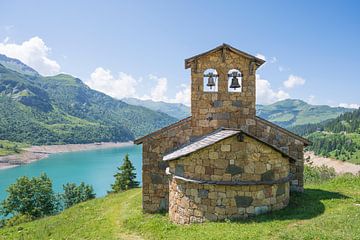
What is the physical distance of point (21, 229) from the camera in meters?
16.3

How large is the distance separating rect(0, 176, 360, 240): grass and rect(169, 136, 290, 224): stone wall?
40cm

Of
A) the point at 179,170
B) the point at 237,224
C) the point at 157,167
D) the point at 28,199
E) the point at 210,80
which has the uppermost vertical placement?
the point at 210,80

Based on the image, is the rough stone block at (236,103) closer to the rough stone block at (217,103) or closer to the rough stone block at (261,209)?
the rough stone block at (217,103)

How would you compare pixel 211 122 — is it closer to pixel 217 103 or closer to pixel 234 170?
pixel 217 103

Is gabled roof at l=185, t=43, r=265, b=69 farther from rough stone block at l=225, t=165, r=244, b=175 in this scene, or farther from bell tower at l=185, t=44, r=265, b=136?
rough stone block at l=225, t=165, r=244, b=175

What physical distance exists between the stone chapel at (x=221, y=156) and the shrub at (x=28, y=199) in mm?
26246

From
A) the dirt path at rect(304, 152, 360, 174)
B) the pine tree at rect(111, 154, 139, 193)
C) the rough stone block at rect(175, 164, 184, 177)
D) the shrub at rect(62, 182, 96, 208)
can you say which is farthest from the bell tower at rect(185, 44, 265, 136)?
the dirt path at rect(304, 152, 360, 174)

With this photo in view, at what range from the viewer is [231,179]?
10.4m

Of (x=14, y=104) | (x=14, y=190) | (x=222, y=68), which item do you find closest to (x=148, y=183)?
A: (x=222, y=68)

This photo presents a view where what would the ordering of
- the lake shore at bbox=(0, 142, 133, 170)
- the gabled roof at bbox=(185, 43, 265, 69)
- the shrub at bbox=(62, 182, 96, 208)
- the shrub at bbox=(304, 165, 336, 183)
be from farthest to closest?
the lake shore at bbox=(0, 142, 133, 170) < the shrub at bbox=(62, 182, 96, 208) < the shrub at bbox=(304, 165, 336, 183) < the gabled roof at bbox=(185, 43, 265, 69)

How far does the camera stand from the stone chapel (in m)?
10.4

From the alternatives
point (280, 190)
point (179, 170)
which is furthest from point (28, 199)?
point (280, 190)

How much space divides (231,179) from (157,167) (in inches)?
171

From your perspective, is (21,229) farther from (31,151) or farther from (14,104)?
(14,104)
